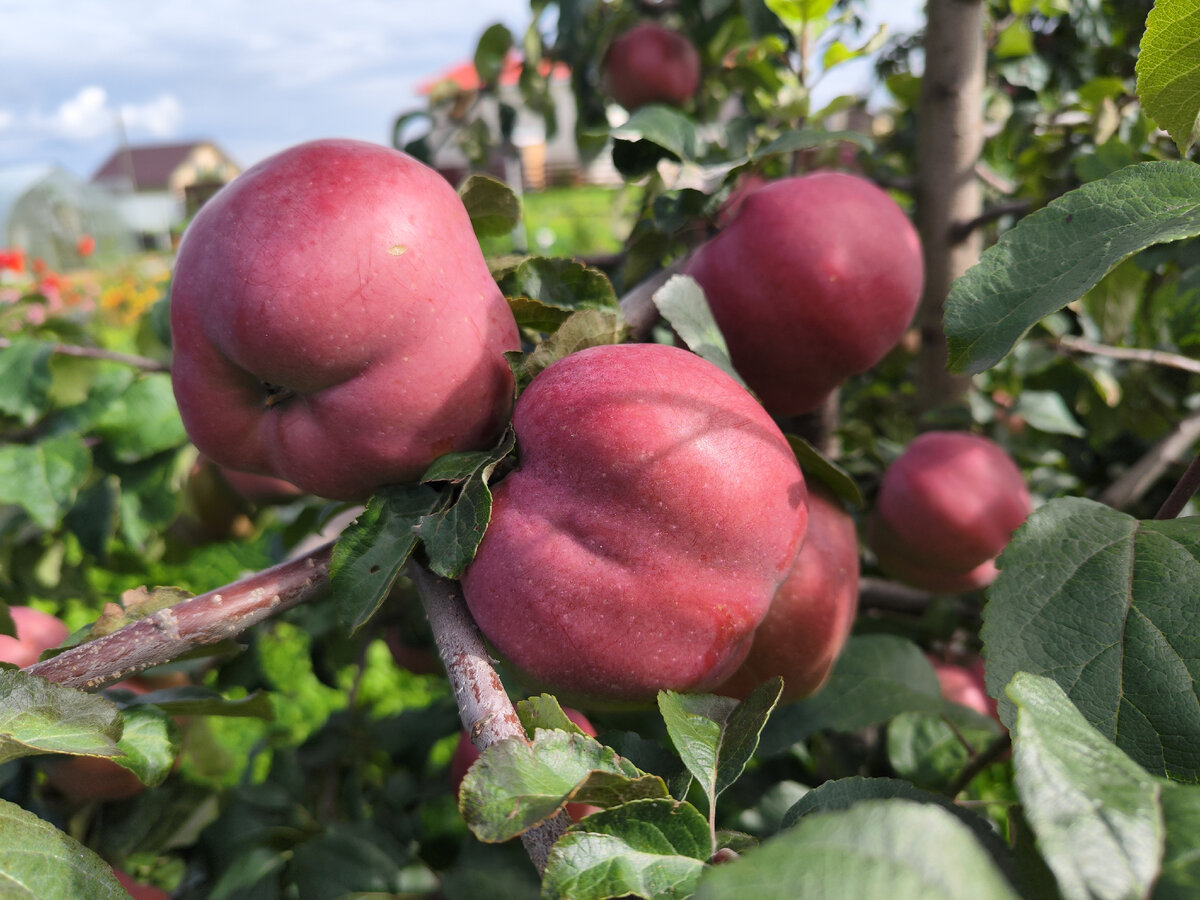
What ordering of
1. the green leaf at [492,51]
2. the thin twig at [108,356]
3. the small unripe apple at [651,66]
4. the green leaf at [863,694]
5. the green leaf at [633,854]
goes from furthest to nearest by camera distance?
the green leaf at [492,51] < the small unripe apple at [651,66] < the thin twig at [108,356] < the green leaf at [863,694] < the green leaf at [633,854]

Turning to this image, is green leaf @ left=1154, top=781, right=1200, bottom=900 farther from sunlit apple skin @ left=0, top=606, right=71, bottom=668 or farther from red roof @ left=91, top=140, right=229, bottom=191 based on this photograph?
red roof @ left=91, top=140, right=229, bottom=191

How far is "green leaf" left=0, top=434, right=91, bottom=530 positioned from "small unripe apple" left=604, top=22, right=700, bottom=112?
3.12 ft

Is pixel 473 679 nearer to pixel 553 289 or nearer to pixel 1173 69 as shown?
pixel 553 289

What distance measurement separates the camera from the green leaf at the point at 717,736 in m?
0.43

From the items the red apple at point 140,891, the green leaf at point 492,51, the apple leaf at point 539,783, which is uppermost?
the green leaf at point 492,51

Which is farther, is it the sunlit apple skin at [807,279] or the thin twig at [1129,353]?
the thin twig at [1129,353]

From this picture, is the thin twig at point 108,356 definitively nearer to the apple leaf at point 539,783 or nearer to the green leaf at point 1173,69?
the apple leaf at point 539,783

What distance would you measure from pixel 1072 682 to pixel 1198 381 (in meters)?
1.02

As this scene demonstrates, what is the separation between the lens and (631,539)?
490 millimetres

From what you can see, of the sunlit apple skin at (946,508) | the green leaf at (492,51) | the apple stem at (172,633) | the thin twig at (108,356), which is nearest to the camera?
the apple stem at (172,633)

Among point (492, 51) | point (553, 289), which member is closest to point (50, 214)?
point (492, 51)

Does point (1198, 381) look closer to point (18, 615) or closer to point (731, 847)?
point (731, 847)

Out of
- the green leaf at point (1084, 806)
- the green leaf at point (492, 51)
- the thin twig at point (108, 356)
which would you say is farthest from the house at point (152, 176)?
the green leaf at point (1084, 806)

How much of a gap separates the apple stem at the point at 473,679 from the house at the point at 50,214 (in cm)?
1028
